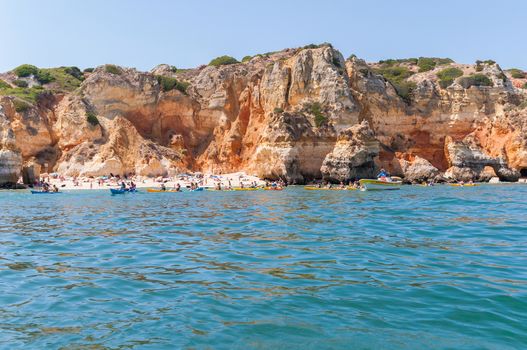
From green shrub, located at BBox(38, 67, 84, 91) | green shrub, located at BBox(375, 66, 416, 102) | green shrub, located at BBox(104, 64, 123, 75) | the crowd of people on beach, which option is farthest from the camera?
green shrub, located at BBox(38, 67, 84, 91)

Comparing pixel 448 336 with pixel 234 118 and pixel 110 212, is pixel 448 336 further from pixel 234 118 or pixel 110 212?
pixel 234 118

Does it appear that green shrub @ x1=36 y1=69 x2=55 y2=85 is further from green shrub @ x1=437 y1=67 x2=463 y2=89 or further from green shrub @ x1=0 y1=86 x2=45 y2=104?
green shrub @ x1=437 y1=67 x2=463 y2=89

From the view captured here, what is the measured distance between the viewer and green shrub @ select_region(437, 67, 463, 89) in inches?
2478

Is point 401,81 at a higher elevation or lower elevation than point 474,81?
higher

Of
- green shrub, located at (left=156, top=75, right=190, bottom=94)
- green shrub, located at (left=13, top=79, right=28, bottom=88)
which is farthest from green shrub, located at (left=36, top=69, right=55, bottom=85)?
green shrub, located at (left=156, top=75, right=190, bottom=94)

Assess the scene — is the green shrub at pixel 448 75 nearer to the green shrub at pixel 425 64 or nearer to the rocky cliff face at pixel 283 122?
the rocky cliff face at pixel 283 122

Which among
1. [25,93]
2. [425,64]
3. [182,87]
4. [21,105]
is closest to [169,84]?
[182,87]

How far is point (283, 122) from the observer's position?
172ft

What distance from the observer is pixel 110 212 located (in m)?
24.9

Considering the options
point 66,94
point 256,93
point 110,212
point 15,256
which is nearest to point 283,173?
point 256,93

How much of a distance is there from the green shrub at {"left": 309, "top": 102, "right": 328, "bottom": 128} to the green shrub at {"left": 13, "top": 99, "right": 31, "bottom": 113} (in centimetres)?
3534

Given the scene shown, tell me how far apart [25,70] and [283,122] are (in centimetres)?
4761

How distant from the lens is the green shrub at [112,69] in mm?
63359

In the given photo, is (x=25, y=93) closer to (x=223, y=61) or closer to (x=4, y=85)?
(x=4, y=85)
